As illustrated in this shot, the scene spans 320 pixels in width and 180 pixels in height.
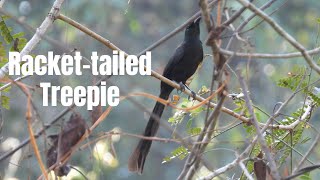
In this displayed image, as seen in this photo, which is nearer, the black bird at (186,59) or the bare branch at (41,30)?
the bare branch at (41,30)

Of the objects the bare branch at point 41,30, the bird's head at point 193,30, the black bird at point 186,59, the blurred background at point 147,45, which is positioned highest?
the blurred background at point 147,45

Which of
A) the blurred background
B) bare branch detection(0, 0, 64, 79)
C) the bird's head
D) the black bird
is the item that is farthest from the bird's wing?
the blurred background

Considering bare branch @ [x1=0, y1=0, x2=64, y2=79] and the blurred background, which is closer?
bare branch @ [x1=0, y1=0, x2=64, y2=79]

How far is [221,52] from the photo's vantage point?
Answer: 162 cm

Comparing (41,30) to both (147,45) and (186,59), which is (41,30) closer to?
(186,59)

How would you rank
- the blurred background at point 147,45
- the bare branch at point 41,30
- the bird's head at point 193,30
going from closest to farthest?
the bare branch at point 41,30
the bird's head at point 193,30
the blurred background at point 147,45

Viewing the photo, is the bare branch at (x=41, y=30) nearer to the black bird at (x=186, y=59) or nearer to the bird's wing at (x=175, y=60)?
the black bird at (x=186, y=59)

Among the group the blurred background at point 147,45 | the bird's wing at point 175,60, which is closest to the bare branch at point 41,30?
the bird's wing at point 175,60

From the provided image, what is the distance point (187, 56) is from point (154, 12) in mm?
4596

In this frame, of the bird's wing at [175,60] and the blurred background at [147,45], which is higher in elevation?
the blurred background at [147,45]

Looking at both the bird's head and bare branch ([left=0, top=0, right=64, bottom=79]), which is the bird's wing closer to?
the bird's head

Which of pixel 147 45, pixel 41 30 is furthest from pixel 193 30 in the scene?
pixel 147 45

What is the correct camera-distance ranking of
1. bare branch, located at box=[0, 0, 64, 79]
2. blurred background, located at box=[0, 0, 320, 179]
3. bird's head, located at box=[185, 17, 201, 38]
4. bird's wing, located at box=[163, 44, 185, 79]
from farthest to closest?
blurred background, located at box=[0, 0, 320, 179], bird's wing, located at box=[163, 44, 185, 79], bird's head, located at box=[185, 17, 201, 38], bare branch, located at box=[0, 0, 64, 79]

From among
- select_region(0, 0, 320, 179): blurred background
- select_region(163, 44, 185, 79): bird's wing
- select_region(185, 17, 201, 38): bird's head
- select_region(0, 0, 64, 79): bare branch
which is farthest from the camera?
select_region(0, 0, 320, 179): blurred background
